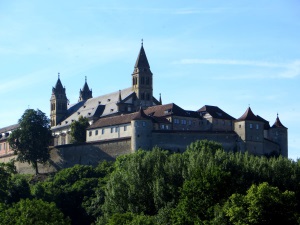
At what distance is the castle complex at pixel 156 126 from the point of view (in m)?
109

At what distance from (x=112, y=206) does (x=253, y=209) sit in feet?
46.5

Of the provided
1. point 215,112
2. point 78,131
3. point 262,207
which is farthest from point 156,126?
point 262,207

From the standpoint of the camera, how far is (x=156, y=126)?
112 meters

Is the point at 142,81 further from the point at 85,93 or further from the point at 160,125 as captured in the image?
the point at 85,93

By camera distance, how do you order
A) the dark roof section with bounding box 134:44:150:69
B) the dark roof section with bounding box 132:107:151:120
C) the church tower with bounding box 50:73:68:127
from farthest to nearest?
1. the church tower with bounding box 50:73:68:127
2. the dark roof section with bounding box 134:44:150:69
3. the dark roof section with bounding box 132:107:151:120

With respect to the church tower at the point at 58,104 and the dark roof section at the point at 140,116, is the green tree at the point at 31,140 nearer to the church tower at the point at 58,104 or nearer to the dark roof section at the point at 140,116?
the dark roof section at the point at 140,116

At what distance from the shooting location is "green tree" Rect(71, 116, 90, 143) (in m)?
124

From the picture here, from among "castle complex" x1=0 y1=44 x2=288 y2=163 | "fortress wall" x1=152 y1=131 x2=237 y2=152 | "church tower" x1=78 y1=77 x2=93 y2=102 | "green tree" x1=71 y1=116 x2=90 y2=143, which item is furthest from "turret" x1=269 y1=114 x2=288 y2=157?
"church tower" x1=78 y1=77 x2=93 y2=102

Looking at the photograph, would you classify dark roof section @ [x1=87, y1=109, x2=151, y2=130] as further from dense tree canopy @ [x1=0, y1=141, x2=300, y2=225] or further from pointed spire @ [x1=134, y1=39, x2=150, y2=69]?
dense tree canopy @ [x1=0, y1=141, x2=300, y2=225]

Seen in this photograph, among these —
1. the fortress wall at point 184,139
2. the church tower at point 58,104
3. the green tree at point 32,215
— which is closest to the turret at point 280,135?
the fortress wall at point 184,139

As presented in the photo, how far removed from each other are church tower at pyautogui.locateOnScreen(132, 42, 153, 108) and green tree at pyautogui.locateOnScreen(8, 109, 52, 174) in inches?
739

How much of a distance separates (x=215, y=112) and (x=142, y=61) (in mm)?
20138

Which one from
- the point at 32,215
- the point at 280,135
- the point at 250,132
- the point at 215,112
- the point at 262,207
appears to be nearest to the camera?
the point at 262,207

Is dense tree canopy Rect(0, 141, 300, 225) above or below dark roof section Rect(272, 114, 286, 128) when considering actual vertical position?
below
